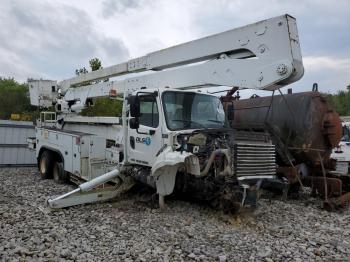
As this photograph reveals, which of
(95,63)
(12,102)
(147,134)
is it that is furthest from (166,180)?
(12,102)

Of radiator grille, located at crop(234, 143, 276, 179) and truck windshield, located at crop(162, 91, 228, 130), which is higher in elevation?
truck windshield, located at crop(162, 91, 228, 130)

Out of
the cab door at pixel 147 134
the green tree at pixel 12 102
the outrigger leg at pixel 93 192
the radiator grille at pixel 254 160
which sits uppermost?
the green tree at pixel 12 102

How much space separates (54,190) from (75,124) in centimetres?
240

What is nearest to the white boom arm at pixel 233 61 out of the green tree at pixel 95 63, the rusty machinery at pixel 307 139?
the rusty machinery at pixel 307 139

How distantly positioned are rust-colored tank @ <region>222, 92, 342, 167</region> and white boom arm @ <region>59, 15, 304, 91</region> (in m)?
1.61

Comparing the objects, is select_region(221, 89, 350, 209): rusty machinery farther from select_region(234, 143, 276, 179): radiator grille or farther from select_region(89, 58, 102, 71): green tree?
select_region(89, 58, 102, 71): green tree

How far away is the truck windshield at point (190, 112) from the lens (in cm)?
712

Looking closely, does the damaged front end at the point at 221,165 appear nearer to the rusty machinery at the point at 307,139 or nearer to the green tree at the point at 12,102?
the rusty machinery at the point at 307,139

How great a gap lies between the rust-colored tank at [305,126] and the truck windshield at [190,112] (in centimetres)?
90

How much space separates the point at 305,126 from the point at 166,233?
4514mm

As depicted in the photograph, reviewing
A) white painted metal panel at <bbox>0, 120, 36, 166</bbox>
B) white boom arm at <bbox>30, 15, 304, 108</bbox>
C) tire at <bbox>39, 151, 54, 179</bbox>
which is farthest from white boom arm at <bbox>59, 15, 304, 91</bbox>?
white painted metal panel at <bbox>0, 120, 36, 166</bbox>

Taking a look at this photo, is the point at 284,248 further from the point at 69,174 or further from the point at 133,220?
the point at 69,174

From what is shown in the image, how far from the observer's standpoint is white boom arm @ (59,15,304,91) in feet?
18.9

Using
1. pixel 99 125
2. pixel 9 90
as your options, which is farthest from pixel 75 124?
pixel 9 90
